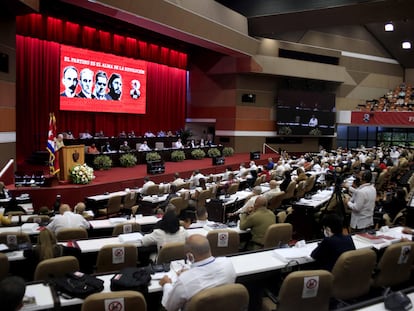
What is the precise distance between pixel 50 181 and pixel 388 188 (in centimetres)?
963

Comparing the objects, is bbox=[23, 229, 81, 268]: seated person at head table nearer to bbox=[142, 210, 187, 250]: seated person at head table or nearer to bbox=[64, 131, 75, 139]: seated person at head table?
bbox=[142, 210, 187, 250]: seated person at head table

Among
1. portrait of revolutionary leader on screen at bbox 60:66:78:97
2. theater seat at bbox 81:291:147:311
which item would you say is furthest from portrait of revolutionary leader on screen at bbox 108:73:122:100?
theater seat at bbox 81:291:147:311

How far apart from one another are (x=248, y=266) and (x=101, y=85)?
14.8 meters

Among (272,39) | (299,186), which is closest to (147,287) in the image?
(299,186)

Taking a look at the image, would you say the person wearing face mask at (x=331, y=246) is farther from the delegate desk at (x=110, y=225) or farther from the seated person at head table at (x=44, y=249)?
the delegate desk at (x=110, y=225)

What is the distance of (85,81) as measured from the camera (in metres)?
16.8

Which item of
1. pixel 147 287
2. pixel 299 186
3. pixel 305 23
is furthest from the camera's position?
pixel 305 23

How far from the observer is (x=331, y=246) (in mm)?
4086

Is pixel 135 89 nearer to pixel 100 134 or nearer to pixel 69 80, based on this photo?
pixel 100 134

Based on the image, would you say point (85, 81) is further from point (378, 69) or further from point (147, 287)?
point (378, 69)

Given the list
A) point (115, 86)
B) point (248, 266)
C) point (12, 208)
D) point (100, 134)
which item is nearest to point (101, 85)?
point (115, 86)

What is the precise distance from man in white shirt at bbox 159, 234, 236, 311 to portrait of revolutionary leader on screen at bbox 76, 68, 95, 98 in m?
14.6

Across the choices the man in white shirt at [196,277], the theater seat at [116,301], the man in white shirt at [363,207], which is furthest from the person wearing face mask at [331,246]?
the man in white shirt at [363,207]

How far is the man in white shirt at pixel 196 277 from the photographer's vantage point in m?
3.03
